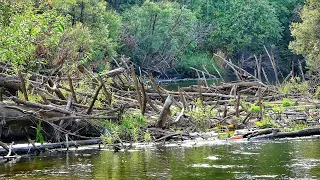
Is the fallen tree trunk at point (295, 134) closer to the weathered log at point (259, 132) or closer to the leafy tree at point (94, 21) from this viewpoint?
the weathered log at point (259, 132)

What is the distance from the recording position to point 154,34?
66938 millimetres

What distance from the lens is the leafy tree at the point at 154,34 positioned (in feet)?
211

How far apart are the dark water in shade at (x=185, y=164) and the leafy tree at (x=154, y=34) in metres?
45.2

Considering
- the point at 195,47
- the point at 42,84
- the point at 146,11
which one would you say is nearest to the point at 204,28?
the point at 195,47

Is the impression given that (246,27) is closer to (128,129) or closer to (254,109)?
(254,109)

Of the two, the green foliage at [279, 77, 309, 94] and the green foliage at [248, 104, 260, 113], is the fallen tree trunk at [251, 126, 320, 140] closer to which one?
the green foliage at [248, 104, 260, 113]

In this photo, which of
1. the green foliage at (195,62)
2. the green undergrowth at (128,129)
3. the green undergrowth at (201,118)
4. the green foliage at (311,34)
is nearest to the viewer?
the green undergrowth at (128,129)

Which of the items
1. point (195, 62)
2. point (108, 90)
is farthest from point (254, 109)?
point (195, 62)

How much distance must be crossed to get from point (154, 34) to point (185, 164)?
5223 centimetres

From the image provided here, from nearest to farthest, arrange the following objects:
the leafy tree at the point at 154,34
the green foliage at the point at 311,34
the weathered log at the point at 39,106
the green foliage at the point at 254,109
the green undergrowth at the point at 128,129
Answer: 1. the weathered log at the point at 39,106
2. the green undergrowth at the point at 128,129
3. the green foliage at the point at 254,109
4. the green foliage at the point at 311,34
5. the leafy tree at the point at 154,34

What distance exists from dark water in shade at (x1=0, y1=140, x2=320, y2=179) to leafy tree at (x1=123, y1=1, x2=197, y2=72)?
45.2 m

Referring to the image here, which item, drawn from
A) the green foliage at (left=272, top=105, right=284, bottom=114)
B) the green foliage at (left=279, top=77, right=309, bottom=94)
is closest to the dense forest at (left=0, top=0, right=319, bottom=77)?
the green foliage at (left=279, top=77, right=309, bottom=94)

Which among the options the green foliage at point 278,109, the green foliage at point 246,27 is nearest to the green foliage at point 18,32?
the green foliage at point 278,109

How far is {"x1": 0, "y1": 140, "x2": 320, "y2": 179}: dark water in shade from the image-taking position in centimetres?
1391
